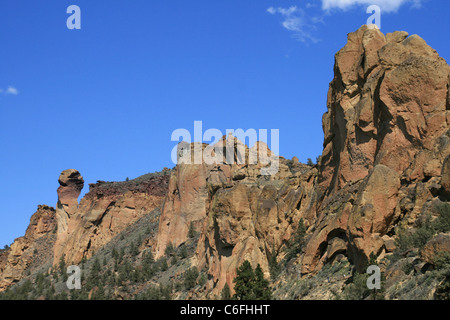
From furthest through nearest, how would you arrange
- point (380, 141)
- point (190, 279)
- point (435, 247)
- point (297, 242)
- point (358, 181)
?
point (190, 279) → point (297, 242) → point (358, 181) → point (380, 141) → point (435, 247)

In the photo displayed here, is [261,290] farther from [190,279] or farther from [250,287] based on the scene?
[190,279]

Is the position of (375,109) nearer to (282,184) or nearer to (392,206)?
(392,206)

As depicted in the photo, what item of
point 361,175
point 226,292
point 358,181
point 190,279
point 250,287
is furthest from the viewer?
point 190,279

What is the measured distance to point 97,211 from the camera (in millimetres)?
147500

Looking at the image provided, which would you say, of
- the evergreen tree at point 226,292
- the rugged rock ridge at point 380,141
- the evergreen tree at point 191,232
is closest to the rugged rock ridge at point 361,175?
the rugged rock ridge at point 380,141

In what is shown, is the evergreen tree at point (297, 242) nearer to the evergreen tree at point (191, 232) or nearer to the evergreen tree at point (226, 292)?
the evergreen tree at point (226, 292)

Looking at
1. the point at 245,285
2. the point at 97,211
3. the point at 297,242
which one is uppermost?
the point at 97,211

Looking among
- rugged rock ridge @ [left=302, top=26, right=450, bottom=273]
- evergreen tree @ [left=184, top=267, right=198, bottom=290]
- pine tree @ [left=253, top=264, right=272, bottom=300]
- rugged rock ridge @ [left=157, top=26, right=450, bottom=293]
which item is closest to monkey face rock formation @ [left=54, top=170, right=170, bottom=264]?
evergreen tree @ [left=184, top=267, right=198, bottom=290]

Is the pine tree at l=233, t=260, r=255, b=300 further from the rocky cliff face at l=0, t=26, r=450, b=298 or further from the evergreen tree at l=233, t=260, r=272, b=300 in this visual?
the rocky cliff face at l=0, t=26, r=450, b=298

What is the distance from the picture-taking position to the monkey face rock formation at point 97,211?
14362 centimetres

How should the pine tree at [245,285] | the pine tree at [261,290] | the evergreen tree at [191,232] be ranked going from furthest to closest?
the evergreen tree at [191,232] → the pine tree at [245,285] → the pine tree at [261,290]

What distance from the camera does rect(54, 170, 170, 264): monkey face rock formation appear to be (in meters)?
144

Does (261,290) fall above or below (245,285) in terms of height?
below

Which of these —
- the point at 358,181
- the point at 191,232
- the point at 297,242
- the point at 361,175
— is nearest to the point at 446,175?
the point at 358,181
